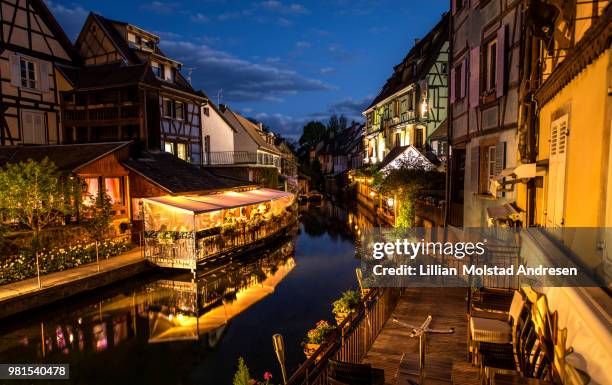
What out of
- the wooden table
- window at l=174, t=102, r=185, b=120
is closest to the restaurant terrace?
window at l=174, t=102, r=185, b=120

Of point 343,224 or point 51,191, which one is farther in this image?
point 343,224

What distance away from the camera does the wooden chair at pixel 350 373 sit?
14.0 feet

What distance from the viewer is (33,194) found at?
13.1 metres

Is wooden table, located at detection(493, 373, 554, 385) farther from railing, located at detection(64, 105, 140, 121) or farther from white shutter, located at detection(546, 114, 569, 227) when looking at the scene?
railing, located at detection(64, 105, 140, 121)

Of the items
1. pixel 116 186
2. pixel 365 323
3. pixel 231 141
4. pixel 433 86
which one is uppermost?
pixel 433 86

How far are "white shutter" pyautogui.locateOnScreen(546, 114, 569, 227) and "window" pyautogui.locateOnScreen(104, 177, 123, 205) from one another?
749 inches

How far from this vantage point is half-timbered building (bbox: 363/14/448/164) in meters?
30.2

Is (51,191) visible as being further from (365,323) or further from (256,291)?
(365,323)

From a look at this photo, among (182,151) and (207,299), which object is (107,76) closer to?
(182,151)

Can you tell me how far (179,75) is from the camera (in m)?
29.4

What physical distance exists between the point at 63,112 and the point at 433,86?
25740mm

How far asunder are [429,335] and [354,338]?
2106mm

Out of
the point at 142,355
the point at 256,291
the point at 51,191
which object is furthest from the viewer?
the point at 256,291

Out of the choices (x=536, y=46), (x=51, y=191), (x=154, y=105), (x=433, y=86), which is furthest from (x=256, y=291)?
(x=433, y=86)
